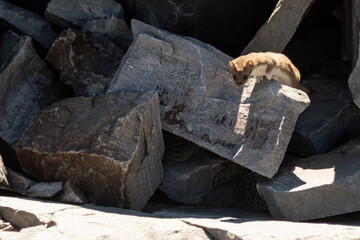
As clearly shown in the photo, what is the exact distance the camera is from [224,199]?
4.61 meters

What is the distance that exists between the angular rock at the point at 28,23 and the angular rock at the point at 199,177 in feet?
5.45

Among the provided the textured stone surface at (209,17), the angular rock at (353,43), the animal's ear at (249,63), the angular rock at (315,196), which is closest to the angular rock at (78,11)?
the textured stone surface at (209,17)

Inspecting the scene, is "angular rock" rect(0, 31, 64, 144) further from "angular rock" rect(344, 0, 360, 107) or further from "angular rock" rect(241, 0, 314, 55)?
"angular rock" rect(344, 0, 360, 107)

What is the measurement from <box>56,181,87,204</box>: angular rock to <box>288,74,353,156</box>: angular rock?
198 cm

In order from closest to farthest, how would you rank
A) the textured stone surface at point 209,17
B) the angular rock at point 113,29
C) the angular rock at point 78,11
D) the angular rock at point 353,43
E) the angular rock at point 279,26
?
the angular rock at point 353,43 < the angular rock at point 279,26 < the angular rock at point 113,29 < the angular rock at point 78,11 < the textured stone surface at point 209,17

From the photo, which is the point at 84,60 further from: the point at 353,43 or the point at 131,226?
the point at 353,43

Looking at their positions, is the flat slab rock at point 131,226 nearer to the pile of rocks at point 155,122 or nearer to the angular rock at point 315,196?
the angular rock at point 315,196

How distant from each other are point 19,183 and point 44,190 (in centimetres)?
24

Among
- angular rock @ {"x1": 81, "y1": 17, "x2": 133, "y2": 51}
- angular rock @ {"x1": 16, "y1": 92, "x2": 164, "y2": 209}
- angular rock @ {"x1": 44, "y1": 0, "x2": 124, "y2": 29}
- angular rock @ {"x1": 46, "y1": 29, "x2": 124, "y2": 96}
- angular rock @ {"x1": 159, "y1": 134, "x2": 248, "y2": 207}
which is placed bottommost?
angular rock @ {"x1": 159, "y1": 134, "x2": 248, "y2": 207}

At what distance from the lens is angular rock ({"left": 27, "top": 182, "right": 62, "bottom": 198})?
3.97 m

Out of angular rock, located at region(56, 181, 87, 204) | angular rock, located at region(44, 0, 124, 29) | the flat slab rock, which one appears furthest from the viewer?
angular rock, located at region(44, 0, 124, 29)

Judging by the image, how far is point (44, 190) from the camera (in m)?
3.99

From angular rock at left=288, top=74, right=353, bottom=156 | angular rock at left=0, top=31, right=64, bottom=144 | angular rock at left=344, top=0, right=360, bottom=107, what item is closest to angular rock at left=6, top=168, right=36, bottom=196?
angular rock at left=0, top=31, right=64, bottom=144

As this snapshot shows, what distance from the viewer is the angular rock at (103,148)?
3.96m
